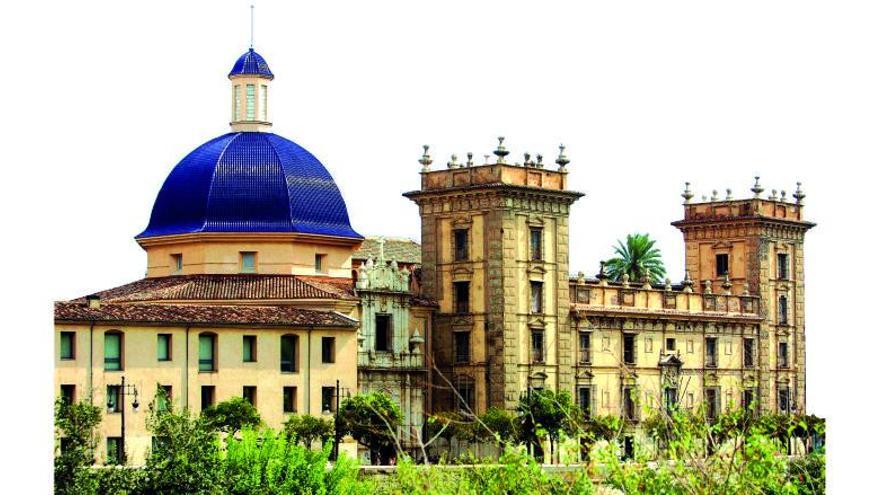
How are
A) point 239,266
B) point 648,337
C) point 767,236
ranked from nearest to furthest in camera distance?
point 239,266 < point 648,337 < point 767,236

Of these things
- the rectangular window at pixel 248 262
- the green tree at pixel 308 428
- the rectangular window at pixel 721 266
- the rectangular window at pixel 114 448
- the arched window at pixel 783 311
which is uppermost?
the rectangular window at pixel 721 266

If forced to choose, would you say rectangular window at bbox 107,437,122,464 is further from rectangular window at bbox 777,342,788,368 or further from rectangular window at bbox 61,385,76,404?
rectangular window at bbox 777,342,788,368

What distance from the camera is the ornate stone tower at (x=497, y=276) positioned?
2945 inches

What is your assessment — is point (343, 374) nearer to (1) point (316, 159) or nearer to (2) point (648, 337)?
(1) point (316, 159)

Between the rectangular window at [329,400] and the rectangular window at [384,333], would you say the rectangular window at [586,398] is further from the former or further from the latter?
the rectangular window at [329,400]

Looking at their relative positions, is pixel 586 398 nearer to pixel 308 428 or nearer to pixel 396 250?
pixel 396 250

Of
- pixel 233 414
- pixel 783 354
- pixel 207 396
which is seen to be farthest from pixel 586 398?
pixel 233 414

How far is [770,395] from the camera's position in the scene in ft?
292

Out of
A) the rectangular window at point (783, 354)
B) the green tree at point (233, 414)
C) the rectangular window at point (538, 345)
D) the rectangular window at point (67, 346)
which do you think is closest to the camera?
the rectangular window at point (67, 346)

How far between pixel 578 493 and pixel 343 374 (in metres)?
35.1

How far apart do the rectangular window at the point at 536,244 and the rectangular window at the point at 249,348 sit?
13.3 metres

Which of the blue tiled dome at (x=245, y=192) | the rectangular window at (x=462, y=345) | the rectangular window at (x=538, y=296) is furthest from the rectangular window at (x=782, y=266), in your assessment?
the blue tiled dome at (x=245, y=192)

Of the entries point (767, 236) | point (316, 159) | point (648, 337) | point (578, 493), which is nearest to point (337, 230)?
point (316, 159)

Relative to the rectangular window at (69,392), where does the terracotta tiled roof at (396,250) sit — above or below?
above
